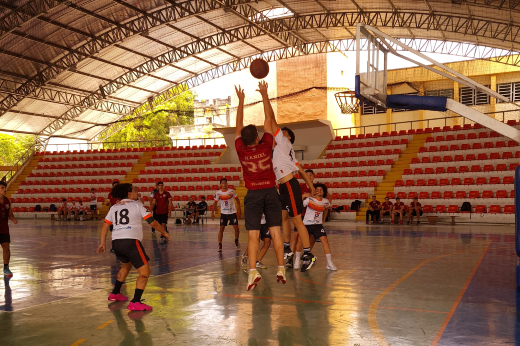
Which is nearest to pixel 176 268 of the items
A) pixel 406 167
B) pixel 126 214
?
pixel 126 214

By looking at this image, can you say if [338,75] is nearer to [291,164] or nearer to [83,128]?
[83,128]

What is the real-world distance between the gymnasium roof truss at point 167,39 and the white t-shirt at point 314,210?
777 inches

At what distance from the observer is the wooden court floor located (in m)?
4.54

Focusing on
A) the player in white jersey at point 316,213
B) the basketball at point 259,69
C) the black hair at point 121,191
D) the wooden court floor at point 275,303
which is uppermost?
the basketball at point 259,69

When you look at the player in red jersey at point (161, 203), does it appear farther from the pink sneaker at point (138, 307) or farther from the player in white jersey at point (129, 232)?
the pink sneaker at point (138, 307)

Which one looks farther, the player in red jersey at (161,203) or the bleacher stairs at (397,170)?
the bleacher stairs at (397,170)

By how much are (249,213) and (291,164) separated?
1.20m

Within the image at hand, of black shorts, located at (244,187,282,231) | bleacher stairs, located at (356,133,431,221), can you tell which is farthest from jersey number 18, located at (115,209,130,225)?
bleacher stairs, located at (356,133,431,221)

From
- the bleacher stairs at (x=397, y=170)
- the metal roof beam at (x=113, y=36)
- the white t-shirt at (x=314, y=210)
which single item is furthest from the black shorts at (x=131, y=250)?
the metal roof beam at (x=113, y=36)

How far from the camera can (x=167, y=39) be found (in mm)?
32750

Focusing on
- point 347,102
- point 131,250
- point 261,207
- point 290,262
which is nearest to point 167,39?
point 347,102

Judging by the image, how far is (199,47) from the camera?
1326 inches

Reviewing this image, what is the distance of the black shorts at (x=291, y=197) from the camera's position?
22.6 ft

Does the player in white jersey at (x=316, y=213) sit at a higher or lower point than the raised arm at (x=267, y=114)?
lower
